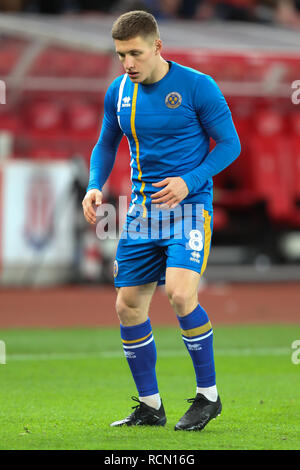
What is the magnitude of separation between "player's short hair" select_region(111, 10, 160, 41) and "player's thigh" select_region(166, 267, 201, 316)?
1.20 meters

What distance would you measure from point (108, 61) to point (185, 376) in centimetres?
856

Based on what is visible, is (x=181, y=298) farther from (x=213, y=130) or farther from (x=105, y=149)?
(x=105, y=149)

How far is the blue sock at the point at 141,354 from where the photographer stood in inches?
202

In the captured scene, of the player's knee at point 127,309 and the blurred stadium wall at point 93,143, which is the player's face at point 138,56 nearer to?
the player's knee at point 127,309

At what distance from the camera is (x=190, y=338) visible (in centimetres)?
499

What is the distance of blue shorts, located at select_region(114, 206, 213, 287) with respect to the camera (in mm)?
4938

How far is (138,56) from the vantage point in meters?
4.81

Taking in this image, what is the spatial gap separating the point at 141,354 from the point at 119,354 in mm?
3574

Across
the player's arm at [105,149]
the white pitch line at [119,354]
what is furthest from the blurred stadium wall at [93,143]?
the player's arm at [105,149]

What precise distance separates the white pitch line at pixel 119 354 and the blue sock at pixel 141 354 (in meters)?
3.25

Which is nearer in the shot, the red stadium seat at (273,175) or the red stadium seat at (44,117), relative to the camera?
the red stadium seat at (273,175)
